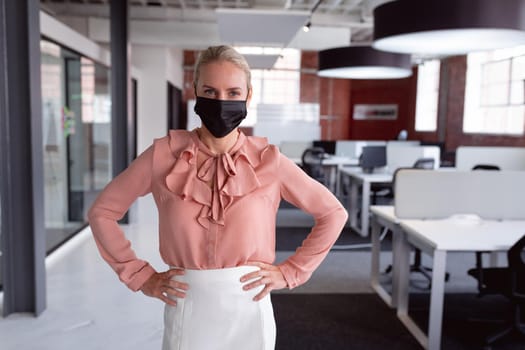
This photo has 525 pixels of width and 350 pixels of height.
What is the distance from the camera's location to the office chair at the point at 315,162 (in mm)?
8555

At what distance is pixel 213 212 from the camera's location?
127 centimetres

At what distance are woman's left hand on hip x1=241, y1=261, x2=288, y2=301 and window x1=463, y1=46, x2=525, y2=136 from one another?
29.1 feet

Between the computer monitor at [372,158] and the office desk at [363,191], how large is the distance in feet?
0.39

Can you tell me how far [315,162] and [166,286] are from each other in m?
7.37

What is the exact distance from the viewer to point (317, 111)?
15.9 m

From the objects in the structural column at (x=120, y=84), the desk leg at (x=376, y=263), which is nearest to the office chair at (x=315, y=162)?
the structural column at (x=120, y=84)

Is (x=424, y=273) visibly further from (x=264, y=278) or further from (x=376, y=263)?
(x=264, y=278)

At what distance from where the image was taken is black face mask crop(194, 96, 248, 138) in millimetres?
1310

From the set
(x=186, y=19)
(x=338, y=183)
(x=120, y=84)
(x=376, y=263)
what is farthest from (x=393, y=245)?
(x=186, y=19)

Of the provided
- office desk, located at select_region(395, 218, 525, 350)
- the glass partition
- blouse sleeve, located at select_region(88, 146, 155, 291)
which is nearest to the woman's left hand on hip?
blouse sleeve, located at select_region(88, 146, 155, 291)

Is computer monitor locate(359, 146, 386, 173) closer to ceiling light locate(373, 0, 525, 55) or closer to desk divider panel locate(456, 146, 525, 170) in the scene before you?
desk divider panel locate(456, 146, 525, 170)

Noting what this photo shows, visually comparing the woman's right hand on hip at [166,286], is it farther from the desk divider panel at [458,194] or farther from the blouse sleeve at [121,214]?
the desk divider panel at [458,194]

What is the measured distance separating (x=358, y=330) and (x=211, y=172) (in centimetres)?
259

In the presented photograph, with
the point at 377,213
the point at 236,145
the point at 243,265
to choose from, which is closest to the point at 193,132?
the point at 236,145
